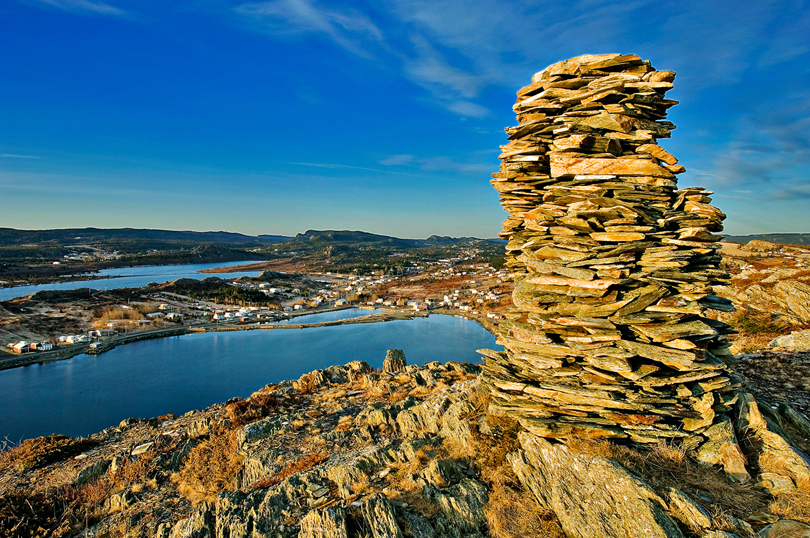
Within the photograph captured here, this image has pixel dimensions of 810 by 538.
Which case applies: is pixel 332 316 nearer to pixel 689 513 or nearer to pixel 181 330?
pixel 181 330

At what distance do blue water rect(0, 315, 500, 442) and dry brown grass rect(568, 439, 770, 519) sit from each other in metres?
25.9

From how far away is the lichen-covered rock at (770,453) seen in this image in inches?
201

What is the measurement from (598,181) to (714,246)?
2400 mm

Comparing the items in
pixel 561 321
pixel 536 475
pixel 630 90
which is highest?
pixel 630 90

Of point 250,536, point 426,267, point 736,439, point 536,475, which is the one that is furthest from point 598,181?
point 426,267

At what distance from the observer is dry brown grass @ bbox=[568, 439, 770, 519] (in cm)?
483

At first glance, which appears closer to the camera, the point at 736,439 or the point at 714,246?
the point at 736,439

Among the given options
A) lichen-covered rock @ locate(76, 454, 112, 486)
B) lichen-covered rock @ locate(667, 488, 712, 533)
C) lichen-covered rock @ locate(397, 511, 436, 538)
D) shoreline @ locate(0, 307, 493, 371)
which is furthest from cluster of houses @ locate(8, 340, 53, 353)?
lichen-covered rock @ locate(667, 488, 712, 533)

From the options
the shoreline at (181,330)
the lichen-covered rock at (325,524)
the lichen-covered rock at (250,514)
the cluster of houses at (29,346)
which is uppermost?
the lichen-covered rock at (325,524)

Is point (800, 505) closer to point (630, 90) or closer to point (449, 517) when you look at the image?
point (449, 517)

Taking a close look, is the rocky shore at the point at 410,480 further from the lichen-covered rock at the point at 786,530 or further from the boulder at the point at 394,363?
the boulder at the point at 394,363

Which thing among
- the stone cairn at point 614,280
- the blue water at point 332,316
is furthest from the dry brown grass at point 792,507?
the blue water at point 332,316

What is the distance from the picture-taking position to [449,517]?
5.36 metres

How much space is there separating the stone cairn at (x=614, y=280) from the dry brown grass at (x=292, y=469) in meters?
4.06
